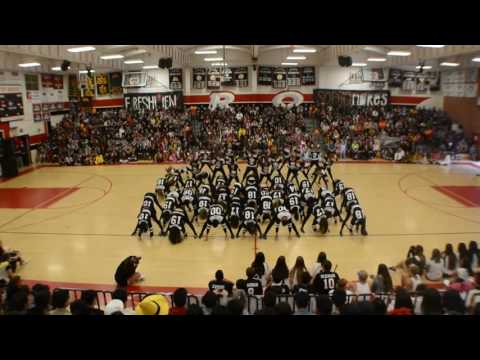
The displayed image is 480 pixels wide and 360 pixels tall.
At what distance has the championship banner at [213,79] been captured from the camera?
2897 centimetres

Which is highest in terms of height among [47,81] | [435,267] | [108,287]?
[47,81]

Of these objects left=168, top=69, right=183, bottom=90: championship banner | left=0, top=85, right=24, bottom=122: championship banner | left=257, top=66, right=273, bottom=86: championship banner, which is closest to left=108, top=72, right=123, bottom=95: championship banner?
left=168, top=69, right=183, bottom=90: championship banner

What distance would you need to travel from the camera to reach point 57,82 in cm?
2700

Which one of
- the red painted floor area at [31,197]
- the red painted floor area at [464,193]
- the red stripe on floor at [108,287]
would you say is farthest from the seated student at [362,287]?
the red painted floor area at [31,197]

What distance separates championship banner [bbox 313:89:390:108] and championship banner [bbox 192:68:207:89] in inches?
339

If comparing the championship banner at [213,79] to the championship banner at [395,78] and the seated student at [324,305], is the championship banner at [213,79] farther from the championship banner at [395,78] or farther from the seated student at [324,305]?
the seated student at [324,305]

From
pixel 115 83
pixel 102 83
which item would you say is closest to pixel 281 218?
pixel 115 83

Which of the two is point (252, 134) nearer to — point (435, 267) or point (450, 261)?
point (435, 267)

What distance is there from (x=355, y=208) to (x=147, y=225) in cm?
600

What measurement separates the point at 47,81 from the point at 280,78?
52.1 feet

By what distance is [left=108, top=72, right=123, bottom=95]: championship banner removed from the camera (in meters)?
29.0
